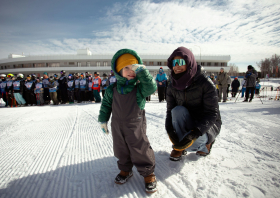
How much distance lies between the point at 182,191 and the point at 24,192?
155 centimetres

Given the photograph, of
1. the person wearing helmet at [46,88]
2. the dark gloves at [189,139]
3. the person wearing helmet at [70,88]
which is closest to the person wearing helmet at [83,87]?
the person wearing helmet at [70,88]

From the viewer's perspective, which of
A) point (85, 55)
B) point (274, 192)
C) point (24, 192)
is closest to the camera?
point (274, 192)

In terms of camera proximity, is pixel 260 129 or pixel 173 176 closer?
pixel 173 176

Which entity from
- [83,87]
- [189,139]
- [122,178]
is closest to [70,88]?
[83,87]

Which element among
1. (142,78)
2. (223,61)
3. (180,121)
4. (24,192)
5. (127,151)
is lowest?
(24,192)

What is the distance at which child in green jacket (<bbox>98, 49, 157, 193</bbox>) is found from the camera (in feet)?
4.62

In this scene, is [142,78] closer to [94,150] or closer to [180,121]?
[180,121]

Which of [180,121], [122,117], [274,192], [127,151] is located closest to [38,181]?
[127,151]

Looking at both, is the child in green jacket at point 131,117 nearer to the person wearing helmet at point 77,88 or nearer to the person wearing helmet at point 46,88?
the person wearing helmet at point 77,88

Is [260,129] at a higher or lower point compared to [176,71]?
lower

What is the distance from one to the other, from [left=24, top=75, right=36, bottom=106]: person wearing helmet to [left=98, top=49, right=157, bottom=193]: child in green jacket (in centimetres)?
945

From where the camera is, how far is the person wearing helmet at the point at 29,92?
8.48 metres

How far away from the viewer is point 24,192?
138 centimetres

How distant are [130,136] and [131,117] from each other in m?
0.19
